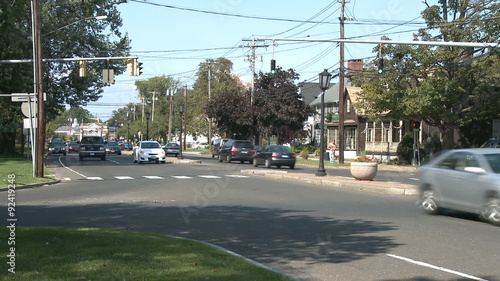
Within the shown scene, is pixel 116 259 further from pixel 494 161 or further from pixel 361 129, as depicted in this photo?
pixel 361 129

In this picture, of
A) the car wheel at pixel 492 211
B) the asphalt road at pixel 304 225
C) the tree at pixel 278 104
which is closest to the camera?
the asphalt road at pixel 304 225

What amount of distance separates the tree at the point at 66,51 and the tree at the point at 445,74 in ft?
61.3

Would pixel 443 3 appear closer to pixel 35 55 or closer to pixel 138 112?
pixel 35 55

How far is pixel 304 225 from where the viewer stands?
11.2 meters

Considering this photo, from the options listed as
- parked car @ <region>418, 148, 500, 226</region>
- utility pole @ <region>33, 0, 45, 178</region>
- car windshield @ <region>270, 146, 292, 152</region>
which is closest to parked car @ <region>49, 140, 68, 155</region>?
car windshield @ <region>270, 146, 292, 152</region>

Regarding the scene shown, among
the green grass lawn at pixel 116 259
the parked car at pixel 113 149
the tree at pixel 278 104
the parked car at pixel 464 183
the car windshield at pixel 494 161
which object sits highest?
the tree at pixel 278 104

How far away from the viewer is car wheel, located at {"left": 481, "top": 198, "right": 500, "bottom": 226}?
36.1 feet

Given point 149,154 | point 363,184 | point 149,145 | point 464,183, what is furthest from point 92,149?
point 464,183

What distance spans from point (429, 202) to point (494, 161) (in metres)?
1.99

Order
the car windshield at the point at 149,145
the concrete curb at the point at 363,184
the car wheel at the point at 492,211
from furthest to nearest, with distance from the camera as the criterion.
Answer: the car windshield at the point at 149,145 → the concrete curb at the point at 363,184 → the car wheel at the point at 492,211

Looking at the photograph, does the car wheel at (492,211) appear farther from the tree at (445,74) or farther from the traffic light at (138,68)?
the tree at (445,74)

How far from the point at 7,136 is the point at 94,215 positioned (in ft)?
130

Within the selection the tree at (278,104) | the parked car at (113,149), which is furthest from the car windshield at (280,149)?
the parked car at (113,149)

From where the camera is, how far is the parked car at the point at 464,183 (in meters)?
11.2
